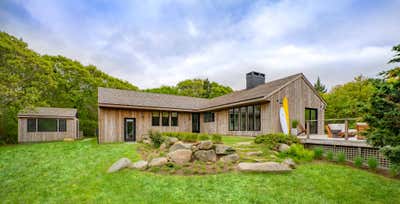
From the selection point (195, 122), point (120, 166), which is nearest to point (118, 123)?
point (195, 122)

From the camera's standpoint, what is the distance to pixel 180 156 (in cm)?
681

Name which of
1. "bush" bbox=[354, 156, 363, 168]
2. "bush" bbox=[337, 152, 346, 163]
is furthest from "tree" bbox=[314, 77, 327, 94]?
"bush" bbox=[354, 156, 363, 168]

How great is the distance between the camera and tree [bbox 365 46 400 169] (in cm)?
329

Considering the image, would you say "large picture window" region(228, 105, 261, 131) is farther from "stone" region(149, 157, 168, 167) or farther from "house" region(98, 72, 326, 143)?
"stone" region(149, 157, 168, 167)

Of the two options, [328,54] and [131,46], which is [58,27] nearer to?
[131,46]

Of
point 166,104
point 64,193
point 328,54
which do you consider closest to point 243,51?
point 328,54

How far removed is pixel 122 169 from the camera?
6.34 m

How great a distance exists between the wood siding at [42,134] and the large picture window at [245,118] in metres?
14.0

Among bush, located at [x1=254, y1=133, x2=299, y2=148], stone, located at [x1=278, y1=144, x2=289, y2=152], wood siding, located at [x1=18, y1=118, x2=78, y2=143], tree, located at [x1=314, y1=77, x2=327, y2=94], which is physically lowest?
wood siding, located at [x1=18, y1=118, x2=78, y2=143]

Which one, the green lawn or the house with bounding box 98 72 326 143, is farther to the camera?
the house with bounding box 98 72 326 143

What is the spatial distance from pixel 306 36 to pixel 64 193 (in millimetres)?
14268

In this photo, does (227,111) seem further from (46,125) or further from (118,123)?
(46,125)

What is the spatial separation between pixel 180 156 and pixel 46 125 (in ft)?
Answer: 51.3

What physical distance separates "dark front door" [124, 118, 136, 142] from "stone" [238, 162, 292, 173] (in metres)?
9.74
